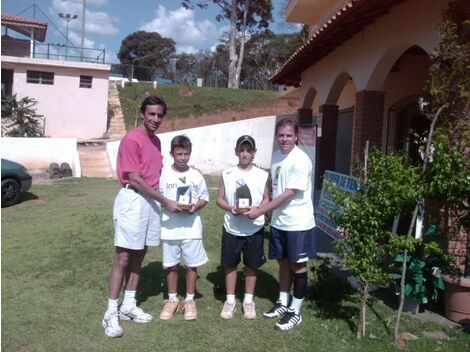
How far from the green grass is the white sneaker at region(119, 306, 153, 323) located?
21676mm

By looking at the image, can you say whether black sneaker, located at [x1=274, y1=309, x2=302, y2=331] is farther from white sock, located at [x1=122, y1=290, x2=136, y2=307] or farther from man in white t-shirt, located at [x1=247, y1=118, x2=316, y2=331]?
white sock, located at [x1=122, y1=290, x2=136, y2=307]

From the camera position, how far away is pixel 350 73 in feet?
28.0

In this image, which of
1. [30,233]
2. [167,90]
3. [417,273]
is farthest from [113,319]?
[167,90]

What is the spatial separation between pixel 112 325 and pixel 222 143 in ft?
46.2

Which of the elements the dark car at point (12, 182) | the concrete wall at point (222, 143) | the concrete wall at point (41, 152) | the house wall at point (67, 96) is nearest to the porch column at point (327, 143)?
the concrete wall at point (222, 143)

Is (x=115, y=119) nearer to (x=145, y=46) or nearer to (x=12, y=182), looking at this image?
(x=12, y=182)

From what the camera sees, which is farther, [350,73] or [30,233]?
[350,73]

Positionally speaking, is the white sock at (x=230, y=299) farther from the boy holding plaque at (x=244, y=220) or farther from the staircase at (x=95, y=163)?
the staircase at (x=95, y=163)

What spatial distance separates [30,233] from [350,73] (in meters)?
6.08

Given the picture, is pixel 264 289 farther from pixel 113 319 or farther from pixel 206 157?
pixel 206 157

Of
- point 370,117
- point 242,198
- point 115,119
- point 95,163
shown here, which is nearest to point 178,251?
point 242,198

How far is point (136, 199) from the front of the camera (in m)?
3.81

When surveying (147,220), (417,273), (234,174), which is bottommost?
(417,273)

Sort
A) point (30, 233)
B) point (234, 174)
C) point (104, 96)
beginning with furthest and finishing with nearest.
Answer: point (104, 96), point (30, 233), point (234, 174)
